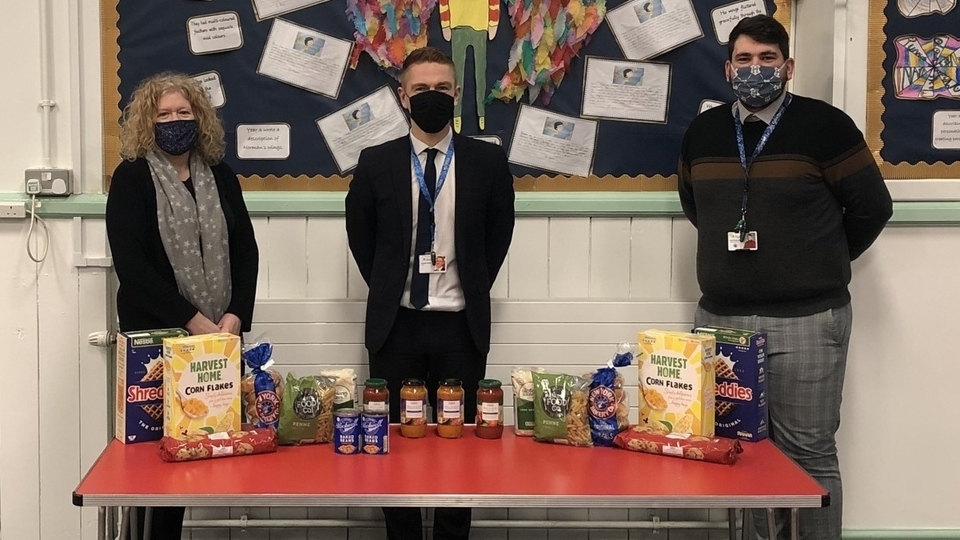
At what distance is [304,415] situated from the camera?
207 centimetres

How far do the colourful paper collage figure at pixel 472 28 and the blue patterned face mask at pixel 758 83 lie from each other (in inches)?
36.6

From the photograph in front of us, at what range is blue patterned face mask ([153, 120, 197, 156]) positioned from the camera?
99.3 inches

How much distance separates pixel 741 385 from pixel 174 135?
1.66 m

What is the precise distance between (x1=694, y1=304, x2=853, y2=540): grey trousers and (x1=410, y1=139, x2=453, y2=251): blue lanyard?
90 centimetres

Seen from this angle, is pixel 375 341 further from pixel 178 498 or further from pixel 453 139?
pixel 178 498

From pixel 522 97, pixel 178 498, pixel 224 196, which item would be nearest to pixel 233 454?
pixel 178 498

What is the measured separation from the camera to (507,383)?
3.17m

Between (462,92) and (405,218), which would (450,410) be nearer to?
(405,218)

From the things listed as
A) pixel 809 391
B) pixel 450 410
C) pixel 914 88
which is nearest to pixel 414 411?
pixel 450 410

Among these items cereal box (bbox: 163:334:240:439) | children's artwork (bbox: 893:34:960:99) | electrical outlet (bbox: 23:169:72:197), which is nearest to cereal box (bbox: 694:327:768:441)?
cereal box (bbox: 163:334:240:439)

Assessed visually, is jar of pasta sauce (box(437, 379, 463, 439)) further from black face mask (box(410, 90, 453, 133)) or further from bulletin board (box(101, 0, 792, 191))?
bulletin board (box(101, 0, 792, 191))

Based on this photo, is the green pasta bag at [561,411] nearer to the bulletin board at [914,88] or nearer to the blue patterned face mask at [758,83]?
the blue patterned face mask at [758,83]

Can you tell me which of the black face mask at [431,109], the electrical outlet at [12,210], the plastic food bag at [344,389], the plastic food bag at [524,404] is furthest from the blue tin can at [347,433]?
the electrical outlet at [12,210]

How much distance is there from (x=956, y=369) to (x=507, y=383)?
Answer: 62.3 inches
